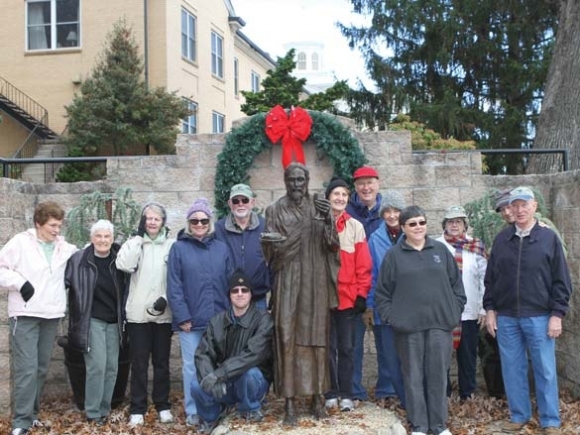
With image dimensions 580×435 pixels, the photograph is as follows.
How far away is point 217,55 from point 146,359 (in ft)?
61.4

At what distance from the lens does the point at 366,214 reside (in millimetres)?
5945

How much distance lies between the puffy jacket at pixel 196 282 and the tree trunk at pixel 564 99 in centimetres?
563

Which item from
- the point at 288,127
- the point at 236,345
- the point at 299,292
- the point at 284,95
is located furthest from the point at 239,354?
the point at 284,95

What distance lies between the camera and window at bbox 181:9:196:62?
2005 centimetres

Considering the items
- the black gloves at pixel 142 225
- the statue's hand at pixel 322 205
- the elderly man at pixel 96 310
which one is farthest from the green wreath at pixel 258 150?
the statue's hand at pixel 322 205

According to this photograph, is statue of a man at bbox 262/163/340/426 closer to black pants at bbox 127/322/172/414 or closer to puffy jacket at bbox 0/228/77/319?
black pants at bbox 127/322/172/414

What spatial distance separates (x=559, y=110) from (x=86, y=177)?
995 cm

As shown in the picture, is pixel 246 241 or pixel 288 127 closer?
pixel 246 241

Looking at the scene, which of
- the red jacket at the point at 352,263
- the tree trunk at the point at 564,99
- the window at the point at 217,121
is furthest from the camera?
the window at the point at 217,121

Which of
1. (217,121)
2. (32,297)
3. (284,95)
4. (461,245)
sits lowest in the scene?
(32,297)

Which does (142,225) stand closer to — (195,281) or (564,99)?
(195,281)

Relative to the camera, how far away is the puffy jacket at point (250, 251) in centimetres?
550

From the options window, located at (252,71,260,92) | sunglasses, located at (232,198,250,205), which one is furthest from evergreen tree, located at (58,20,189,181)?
sunglasses, located at (232,198,250,205)

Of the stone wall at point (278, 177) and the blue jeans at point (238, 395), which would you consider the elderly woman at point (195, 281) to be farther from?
the stone wall at point (278, 177)
